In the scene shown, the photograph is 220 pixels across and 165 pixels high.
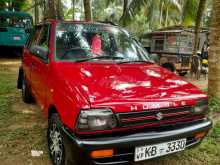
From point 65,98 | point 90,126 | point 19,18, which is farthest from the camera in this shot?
point 19,18

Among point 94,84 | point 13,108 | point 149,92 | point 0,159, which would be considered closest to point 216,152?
point 149,92

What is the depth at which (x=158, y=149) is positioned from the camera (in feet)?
9.89

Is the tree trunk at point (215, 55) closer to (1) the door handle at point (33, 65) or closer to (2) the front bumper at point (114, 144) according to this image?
(2) the front bumper at point (114, 144)

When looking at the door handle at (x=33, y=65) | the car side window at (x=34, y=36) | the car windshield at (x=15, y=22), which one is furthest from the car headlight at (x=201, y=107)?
the car windshield at (x=15, y=22)

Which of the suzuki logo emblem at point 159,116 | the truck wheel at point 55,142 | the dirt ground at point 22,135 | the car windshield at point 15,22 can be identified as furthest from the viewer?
the car windshield at point 15,22

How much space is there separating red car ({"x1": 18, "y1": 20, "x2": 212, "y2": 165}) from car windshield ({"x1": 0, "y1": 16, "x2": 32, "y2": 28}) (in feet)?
32.8

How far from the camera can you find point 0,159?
3.79 metres

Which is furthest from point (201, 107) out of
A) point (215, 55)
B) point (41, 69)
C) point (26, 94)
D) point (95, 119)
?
point (26, 94)

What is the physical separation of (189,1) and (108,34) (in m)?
10.9

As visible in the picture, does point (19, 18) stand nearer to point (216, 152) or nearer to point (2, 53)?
point (2, 53)

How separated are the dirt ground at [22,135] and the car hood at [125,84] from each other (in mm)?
908

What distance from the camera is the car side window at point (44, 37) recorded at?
4.31 m

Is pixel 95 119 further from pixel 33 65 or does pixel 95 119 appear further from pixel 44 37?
pixel 33 65

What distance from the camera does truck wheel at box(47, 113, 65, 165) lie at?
322 cm
